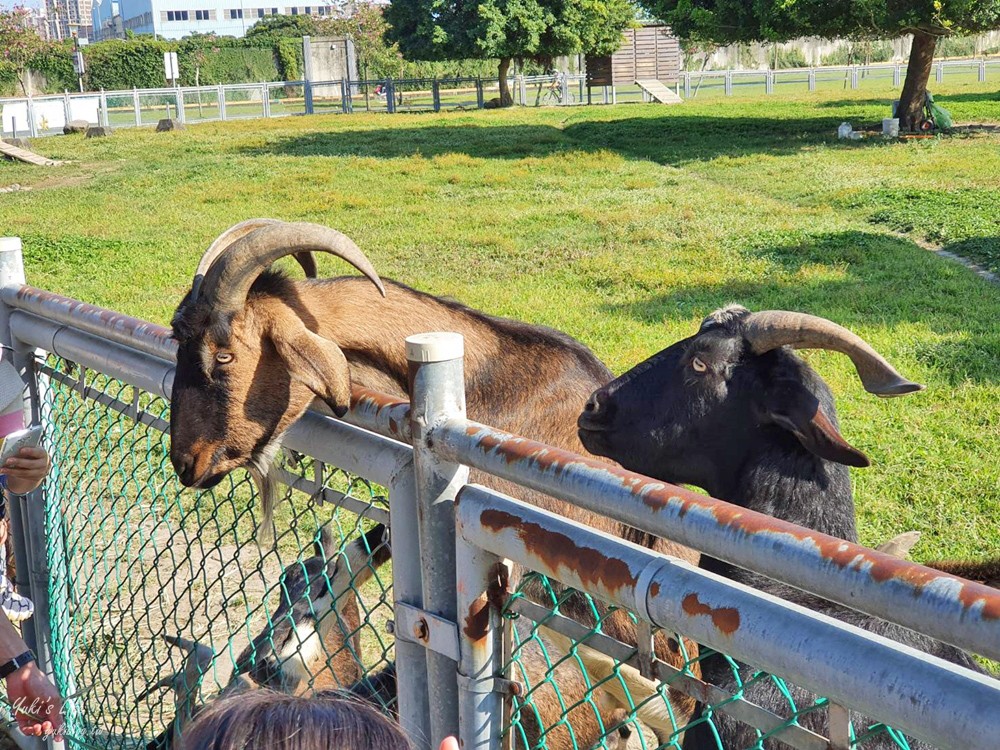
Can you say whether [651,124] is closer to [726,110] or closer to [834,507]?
[726,110]

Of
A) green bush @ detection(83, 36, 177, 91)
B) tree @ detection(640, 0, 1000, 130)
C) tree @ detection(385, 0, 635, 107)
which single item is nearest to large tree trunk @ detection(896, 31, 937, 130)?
tree @ detection(640, 0, 1000, 130)

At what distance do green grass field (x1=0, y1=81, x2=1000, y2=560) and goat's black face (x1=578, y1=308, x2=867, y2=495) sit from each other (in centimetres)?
187

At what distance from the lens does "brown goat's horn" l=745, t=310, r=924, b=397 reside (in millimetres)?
3066

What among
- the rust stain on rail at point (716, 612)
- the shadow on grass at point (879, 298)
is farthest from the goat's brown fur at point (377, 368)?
the shadow on grass at point (879, 298)

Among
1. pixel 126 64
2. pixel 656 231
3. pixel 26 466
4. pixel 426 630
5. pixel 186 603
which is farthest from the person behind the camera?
pixel 126 64

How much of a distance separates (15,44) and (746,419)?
5640 centimetres

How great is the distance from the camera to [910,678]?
3.92 feet

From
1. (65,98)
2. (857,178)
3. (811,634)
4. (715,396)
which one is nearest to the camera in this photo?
(811,634)

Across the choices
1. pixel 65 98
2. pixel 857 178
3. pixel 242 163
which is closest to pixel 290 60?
pixel 65 98

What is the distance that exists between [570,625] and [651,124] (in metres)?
26.8

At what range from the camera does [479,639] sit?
1.88 meters

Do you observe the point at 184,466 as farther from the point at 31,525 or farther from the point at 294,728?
the point at 294,728

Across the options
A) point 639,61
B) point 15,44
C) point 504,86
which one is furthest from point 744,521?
point 15,44

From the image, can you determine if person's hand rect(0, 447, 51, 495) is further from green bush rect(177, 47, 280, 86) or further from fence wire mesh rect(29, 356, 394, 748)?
green bush rect(177, 47, 280, 86)
